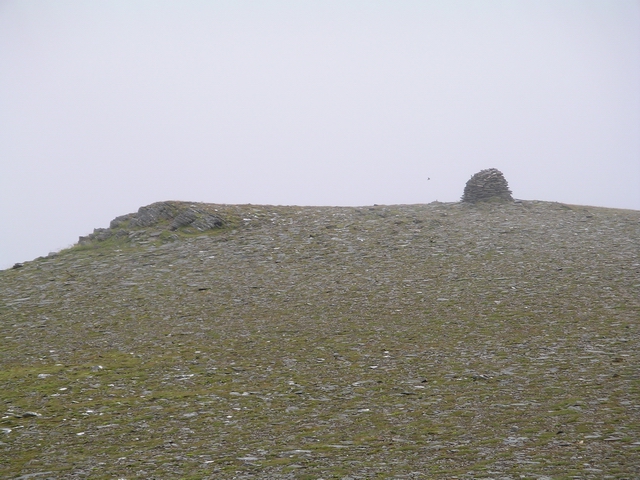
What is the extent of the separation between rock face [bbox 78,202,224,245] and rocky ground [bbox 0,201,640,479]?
0.65 feet

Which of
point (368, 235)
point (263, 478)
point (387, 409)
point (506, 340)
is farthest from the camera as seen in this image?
point (368, 235)

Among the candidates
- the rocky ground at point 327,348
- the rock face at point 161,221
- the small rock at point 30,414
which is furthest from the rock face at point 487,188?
the small rock at point 30,414

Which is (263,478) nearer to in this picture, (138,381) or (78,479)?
(78,479)

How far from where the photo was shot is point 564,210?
34375 mm

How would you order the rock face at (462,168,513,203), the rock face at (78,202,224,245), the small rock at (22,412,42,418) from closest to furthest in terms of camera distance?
1. the small rock at (22,412,42,418)
2. the rock face at (78,202,224,245)
3. the rock face at (462,168,513,203)

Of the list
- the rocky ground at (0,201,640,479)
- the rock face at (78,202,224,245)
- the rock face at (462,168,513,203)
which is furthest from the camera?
the rock face at (462,168,513,203)

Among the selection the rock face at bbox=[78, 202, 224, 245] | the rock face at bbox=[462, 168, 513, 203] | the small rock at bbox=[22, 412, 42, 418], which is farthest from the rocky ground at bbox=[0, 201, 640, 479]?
the rock face at bbox=[462, 168, 513, 203]

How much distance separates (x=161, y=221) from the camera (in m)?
31.6

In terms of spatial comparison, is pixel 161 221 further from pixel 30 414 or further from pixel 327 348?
pixel 30 414

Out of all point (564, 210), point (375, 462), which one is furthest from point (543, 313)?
point (564, 210)

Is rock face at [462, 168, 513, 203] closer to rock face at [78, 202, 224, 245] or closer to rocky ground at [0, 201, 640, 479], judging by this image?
rocky ground at [0, 201, 640, 479]

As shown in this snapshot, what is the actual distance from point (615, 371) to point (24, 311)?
2009 centimetres

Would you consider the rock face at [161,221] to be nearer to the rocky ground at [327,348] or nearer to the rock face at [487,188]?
the rocky ground at [327,348]

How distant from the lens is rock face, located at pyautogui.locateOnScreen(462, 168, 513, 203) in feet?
117
